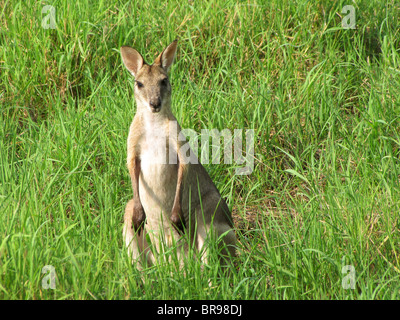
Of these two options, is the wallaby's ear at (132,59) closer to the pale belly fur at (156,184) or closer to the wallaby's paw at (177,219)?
the pale belly fur at (156,184)

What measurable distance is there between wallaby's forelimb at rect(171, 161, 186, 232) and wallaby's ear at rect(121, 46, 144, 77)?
82 cm

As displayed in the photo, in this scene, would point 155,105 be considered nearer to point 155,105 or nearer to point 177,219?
point 155,105

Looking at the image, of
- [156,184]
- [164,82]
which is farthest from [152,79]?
[156,184]

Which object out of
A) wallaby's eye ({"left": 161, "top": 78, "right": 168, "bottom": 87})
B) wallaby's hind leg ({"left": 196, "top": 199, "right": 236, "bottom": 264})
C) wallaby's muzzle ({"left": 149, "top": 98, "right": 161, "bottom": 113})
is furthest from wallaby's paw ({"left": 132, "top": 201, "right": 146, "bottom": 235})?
wallaby's eye ({"left": 161, "top": 78, "right": 168, "bottom": 87})

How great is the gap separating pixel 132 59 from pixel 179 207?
116cm

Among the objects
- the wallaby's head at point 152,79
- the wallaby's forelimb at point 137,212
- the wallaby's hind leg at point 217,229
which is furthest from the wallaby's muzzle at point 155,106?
the wallaby's hind leg at point 217,229

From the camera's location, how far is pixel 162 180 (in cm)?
464

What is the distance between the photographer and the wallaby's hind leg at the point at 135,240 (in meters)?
4.47

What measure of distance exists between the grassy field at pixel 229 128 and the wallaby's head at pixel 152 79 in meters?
0.72

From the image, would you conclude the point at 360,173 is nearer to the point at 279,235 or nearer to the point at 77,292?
the point at 279,235

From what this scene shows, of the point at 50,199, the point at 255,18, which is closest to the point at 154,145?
the point at 50,199

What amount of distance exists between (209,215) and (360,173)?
4.31ft

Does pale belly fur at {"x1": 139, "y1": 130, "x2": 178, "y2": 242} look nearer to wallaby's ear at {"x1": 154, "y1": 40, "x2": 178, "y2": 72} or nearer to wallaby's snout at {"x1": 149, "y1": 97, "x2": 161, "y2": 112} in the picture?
wallaby's snout at {"x1": 149, "y1": 97, "x2": 161, "y2": 112}

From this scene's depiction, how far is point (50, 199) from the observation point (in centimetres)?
458
